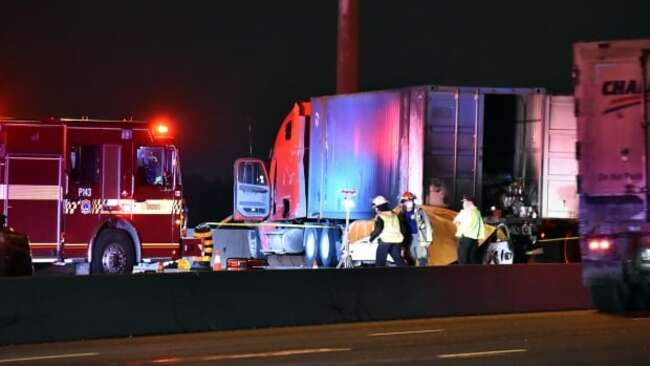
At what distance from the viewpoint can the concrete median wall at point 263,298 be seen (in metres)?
12.7

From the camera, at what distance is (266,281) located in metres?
14.4

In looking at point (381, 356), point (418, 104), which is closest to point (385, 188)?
point (418, 104)

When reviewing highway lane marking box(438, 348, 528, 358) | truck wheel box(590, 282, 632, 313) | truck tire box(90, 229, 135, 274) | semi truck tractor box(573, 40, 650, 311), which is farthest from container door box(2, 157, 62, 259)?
highway lane marking box(438, 348, 528, 358)

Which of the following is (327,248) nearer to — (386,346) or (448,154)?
(448,154)

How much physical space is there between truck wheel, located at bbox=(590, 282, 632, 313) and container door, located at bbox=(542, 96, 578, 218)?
636 cm

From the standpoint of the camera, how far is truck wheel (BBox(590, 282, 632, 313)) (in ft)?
51.6

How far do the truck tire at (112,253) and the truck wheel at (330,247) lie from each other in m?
4.97

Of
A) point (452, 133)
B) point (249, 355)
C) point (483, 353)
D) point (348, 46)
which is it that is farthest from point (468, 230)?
point (348, 46)

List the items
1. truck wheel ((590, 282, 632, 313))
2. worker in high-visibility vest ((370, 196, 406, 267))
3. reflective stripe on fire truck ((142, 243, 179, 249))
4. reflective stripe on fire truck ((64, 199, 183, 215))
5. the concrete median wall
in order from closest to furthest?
the concrete median wall < truck wheel ((590, 282, 632, 313)) < worker in high-visibility vest ((370, 196, 406, 267)) < reflective stripe on fire truck ((64, 199, 183, 215)) < reflective stripe on fire truck ((142, 243, 179, 249))

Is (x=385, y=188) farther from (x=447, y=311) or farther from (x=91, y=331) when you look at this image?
(x=91, y=331)

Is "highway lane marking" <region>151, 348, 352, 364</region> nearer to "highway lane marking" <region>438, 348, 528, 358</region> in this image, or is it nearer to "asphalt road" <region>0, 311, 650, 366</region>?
"asphalt road" <region>0, 311, 650, 366</region>

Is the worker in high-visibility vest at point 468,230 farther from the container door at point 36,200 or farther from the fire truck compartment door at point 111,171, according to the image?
the container door at point 36,200

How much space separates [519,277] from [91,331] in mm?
6984

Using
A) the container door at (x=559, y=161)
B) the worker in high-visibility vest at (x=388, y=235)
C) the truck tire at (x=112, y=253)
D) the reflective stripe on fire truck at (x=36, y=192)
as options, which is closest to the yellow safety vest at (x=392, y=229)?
the worker in high-visibility vest at (x=388, y=235)
